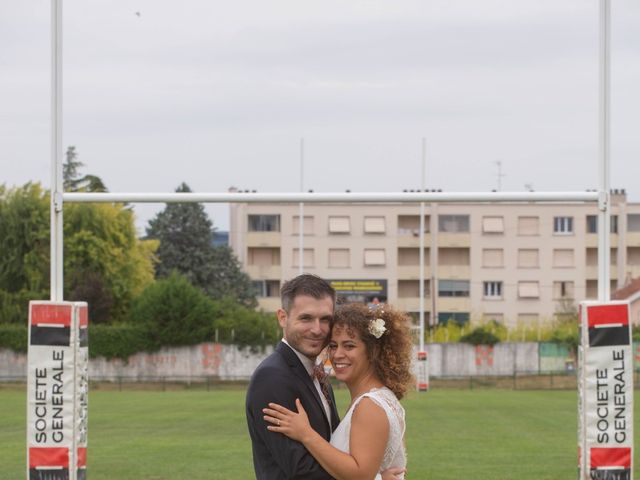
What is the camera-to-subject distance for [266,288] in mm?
71188

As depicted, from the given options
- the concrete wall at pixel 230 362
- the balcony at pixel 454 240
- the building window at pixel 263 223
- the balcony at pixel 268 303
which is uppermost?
the building window at pixel 263 223

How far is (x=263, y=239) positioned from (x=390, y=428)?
61764mm

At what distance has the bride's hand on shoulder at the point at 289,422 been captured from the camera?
16.9 feet

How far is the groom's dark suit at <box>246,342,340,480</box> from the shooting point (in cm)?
519

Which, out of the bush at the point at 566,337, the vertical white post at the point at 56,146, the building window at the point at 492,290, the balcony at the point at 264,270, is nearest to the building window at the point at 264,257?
the balcony at the point at 264,270

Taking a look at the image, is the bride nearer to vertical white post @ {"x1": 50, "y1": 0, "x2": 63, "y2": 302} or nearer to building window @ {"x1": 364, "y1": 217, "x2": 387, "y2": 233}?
vertical white post @ {"x1": 50, "y1": 0, "x2": 63, "y2": 302}

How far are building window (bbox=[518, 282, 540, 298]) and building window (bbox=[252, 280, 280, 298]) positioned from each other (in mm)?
13662

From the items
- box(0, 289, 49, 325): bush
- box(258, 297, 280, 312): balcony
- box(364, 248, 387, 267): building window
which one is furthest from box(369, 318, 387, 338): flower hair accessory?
box(258, 297, 280, 312): balcony

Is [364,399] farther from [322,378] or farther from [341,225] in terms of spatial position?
[341,225]

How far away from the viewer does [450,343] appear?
52.8m

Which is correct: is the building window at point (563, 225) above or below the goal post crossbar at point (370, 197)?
above

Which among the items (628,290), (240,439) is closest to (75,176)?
(628,290)

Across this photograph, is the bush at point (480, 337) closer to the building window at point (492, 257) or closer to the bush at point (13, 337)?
the building window at point (492, 257)

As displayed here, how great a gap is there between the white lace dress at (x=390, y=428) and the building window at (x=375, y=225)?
56793 mm
